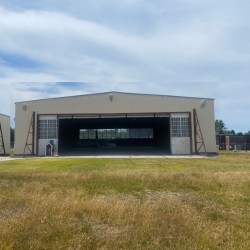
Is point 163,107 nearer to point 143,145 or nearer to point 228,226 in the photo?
point 143,145

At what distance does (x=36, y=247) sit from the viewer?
646 centimetres

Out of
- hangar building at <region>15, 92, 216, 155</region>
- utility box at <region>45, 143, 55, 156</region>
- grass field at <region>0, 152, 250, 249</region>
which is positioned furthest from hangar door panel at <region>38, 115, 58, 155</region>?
grass field at <region>0, 152, 250, 249</region>

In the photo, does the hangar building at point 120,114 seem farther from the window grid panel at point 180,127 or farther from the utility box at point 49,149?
the utility box at point 49,149

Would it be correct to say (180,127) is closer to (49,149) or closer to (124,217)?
(49,149)

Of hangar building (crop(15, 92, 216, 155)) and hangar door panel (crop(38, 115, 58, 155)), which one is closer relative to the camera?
hangar building (crop(15, 92, 216, 155))

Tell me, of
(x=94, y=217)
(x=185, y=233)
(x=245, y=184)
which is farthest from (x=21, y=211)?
(x=245, y=184)

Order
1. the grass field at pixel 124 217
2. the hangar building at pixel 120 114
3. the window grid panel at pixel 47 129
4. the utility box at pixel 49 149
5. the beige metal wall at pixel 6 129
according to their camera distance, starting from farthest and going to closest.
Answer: the beige metal wall at pixel 6 129
the window grid panel at pixel 47 129
the hangar building at pixel 120 114
the utility box at pixel 49 149
the grass field at pixel 124 217

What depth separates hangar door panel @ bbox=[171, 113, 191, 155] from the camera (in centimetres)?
4366

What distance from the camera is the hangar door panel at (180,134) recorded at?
43656mm

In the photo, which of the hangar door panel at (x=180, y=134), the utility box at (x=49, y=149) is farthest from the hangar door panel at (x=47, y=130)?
the hangar door panel at (x=180, y=134)

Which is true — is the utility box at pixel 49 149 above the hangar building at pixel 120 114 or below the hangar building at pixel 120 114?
below

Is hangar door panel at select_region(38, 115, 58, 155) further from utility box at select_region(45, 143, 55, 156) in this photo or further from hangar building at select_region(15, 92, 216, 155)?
utility box at select_region(45, 143, 55, 156)

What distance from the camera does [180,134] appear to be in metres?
44.0

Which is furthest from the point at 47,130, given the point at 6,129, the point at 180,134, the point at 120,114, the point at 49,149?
the point at 180,134
